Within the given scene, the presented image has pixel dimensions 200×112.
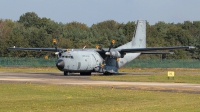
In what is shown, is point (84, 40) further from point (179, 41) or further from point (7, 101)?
point (7, 101)

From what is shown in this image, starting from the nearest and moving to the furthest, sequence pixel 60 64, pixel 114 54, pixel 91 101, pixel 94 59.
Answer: pixel 91 101, pixel 60 64, pixel 94 59, pixel 114 54

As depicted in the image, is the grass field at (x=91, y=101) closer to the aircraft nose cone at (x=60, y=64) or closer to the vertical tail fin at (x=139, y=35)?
the aircraft nose cone at (x=60, y=64)

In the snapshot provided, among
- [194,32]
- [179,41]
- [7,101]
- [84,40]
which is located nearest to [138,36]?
[7,101]

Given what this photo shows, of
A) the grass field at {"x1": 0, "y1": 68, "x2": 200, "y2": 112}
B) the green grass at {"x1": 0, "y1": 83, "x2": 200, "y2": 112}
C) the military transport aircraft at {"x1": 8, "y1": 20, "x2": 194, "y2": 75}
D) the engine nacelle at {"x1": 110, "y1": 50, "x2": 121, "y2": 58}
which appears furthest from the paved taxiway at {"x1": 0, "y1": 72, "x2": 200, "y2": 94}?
the engine nacelle at {"x1": 110, "y1": 50, "x2": 121, "y2": 58}

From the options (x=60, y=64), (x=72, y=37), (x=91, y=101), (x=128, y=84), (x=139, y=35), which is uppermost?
(x=72, y=37)

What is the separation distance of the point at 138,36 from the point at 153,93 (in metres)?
33.8

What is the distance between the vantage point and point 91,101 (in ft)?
Answer: 76.2

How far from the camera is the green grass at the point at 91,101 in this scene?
20.2m

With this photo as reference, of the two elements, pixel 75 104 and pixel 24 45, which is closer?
pixel 75 104

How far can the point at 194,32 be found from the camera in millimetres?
157500

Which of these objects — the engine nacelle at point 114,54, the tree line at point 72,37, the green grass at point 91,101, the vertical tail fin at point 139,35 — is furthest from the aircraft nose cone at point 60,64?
the tree line at point 72,37

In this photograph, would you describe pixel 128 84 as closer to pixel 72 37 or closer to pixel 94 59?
pixel 94 59

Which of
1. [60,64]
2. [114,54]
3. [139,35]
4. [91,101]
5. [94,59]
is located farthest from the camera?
[139,35]

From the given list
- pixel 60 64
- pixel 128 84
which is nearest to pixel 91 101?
pixel 128 84
